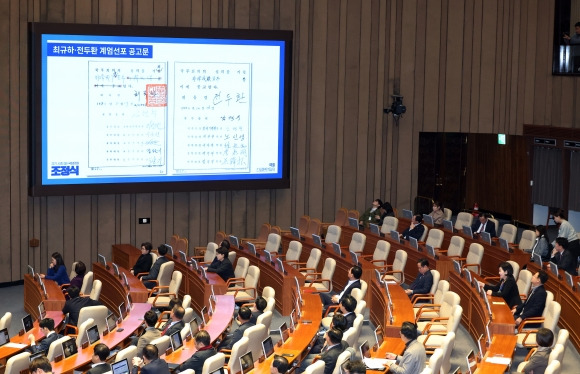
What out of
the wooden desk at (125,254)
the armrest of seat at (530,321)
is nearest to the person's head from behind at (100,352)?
the armrest of seat at (530,321)

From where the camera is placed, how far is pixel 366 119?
19125 millimetres

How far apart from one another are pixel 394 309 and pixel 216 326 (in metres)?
2.12

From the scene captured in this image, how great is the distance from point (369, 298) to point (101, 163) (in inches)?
208

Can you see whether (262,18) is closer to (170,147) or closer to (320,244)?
(170,147)

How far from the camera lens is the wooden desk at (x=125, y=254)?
16.2 m

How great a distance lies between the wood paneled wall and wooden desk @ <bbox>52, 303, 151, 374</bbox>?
16.2 ft

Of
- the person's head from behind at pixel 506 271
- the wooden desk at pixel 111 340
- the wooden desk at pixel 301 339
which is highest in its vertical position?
the person's head from behind at pixel 506 271

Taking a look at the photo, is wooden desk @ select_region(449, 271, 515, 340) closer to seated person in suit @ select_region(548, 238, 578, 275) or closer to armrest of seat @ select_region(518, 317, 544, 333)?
armrest of seat @ select_region(518, 317, 544, 333)

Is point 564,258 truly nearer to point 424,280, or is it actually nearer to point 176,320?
point 424,280

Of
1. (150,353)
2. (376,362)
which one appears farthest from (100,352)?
(376,362)

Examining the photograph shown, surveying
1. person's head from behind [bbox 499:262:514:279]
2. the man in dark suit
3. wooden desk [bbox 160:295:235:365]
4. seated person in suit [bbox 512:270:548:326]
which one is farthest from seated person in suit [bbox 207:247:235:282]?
seated person in suit [bbox 512:270:548:326]

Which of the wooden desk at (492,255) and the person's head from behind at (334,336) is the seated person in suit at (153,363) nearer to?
the person's head from behind at (334,336)

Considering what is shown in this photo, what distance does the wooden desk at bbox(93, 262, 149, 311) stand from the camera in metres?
13.3

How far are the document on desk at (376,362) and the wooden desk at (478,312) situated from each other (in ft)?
5.54
